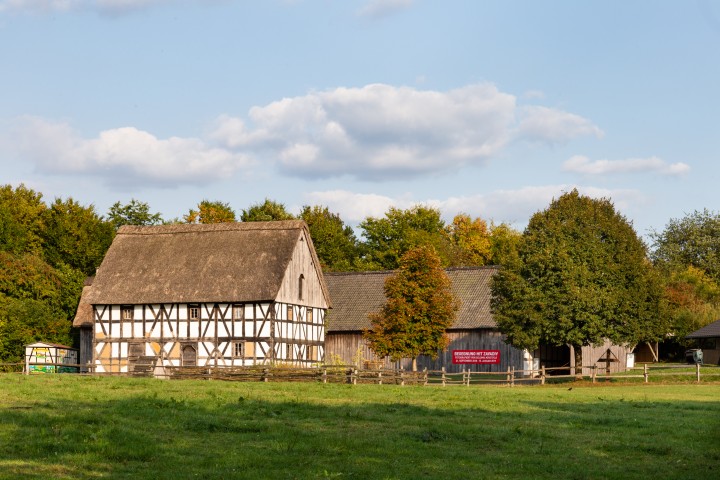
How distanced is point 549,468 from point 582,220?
36.7 meters

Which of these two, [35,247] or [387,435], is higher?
[35,247]

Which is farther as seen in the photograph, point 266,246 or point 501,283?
point 266,246

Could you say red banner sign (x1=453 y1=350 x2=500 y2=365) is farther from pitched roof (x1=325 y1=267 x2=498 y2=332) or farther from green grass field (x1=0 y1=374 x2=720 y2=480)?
green grass field (x1=0 y1=374 x2=720 y2=480)

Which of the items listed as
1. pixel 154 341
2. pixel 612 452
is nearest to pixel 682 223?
pixel 154 341

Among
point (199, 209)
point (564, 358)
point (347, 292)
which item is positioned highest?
point (199, 209)

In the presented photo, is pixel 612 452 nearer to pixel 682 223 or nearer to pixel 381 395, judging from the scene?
pixel 381 395

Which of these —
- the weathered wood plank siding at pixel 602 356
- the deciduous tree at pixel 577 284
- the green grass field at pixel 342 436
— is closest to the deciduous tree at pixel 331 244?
the weathered wood plank siding at pixel 602 356

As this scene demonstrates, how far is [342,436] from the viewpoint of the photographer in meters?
21.5

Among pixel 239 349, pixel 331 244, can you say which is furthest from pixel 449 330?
pixel 331 244

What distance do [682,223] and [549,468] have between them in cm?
11689

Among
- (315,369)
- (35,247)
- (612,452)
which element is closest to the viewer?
(612,452)

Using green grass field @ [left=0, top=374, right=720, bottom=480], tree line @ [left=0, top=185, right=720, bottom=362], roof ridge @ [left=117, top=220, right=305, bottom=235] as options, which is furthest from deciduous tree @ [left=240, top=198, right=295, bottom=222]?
green grass field @ [left=0, top=374, right=720, bottom=480]

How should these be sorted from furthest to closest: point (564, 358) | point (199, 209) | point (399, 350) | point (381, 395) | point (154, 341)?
1. point (199, 209)
2. point (564, 358)
3. point (154, 341)
4. point (399, 350)
5. point (381, 395)

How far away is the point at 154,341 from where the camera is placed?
57875mm
